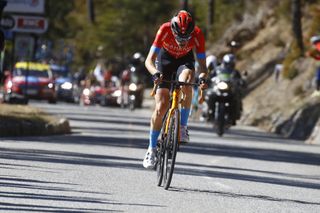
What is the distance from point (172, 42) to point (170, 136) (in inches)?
43.5

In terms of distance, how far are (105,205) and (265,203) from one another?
1997mm

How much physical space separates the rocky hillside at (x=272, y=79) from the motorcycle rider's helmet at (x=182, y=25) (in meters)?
16.3

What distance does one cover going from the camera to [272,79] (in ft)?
148

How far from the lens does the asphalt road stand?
1266 centimetres

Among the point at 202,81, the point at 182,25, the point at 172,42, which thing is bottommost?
the point at 202,81

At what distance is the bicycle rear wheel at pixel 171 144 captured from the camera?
1461cm

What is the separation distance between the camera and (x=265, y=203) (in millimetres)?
13469

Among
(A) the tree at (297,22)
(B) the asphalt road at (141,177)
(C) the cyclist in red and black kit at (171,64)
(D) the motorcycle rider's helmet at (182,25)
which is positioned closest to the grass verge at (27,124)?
(B) the asphalt road at (141,177)

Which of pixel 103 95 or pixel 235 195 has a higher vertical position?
pixel 235 195

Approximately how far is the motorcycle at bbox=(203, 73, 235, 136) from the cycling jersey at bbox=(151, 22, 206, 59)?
14.1 meters

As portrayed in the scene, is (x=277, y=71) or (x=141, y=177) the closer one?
(x=141, y=177)

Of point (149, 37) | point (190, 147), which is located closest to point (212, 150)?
point (190, 147)

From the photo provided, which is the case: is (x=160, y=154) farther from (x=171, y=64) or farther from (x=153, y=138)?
(x=171, y=64)

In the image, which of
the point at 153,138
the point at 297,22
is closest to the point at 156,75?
the point at 153,138
